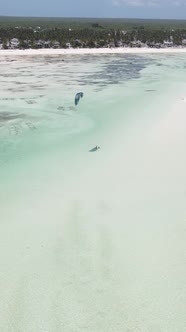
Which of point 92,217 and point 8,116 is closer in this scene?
point 92,217

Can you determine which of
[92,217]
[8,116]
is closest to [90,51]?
[8,116]

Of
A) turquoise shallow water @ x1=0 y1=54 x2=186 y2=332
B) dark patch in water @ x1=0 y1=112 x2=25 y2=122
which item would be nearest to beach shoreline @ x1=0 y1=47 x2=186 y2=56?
turquoise shallow water @ x1=0 y1=54 x2=186 y2=332

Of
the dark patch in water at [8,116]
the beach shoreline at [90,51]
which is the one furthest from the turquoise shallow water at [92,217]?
the beach shoreline at [90,51]

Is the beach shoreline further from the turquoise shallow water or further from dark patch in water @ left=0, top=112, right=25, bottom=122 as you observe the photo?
dark patch in water @ left=0, top=112, right=25, bottom=122

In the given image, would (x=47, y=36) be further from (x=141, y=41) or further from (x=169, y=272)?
(x=169, y=272)

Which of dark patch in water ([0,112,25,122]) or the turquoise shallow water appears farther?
dark patch in water ([0,112,25,122])

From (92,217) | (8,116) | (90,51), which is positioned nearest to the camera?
(92,217)

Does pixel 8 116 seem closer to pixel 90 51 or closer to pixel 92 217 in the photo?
pixel 92 217

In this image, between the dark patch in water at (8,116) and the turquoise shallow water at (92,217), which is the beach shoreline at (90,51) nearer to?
the turquoise shallow water at (92,217)
